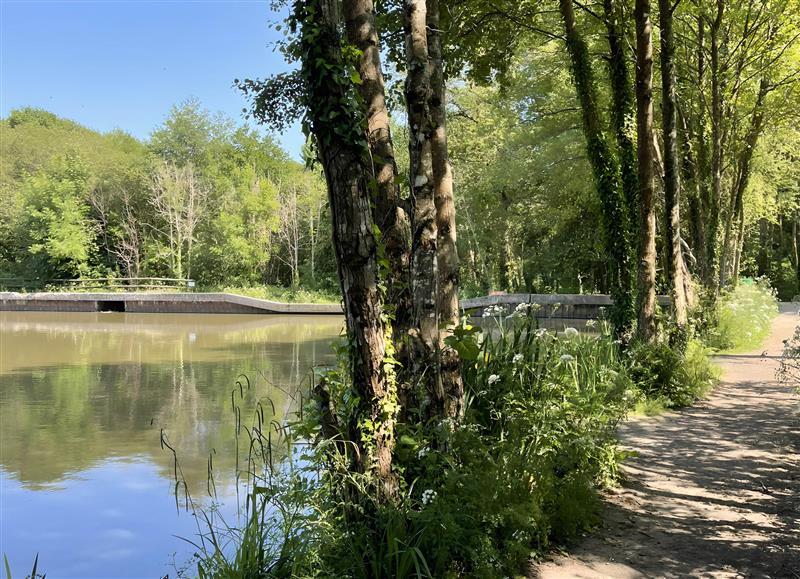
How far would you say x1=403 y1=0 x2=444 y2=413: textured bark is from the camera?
449cm

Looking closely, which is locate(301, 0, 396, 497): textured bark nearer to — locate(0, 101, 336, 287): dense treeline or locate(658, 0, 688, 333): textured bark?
locate(658, 0, 688, 333): textured bark

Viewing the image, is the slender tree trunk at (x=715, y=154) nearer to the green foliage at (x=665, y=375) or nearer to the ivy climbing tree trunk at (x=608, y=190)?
the ivy climbing tree trunk at (x=608, y=190)

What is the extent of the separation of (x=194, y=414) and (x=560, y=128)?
1957 centimetres

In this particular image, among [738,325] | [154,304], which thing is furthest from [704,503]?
[154,304]

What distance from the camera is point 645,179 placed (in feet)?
29.8

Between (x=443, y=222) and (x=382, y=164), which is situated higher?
(x=382, y=164)

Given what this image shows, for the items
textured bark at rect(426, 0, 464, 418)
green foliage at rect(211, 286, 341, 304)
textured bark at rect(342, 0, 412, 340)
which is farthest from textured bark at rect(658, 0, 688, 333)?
green foliage at rect(211, 286, 341, 304)

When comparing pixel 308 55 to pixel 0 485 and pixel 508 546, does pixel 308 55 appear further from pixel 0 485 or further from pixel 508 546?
pixel 0 485

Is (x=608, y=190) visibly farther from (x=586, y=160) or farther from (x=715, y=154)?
(x=586, y=160)

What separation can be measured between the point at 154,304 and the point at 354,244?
33.7 m

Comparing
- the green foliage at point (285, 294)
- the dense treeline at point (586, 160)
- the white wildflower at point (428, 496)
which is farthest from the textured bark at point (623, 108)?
the green foliage at point (285, 294)

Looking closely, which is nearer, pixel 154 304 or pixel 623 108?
pixel 623 108

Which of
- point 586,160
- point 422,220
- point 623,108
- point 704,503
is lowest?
point 704,503

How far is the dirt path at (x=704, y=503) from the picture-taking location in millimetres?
3895
